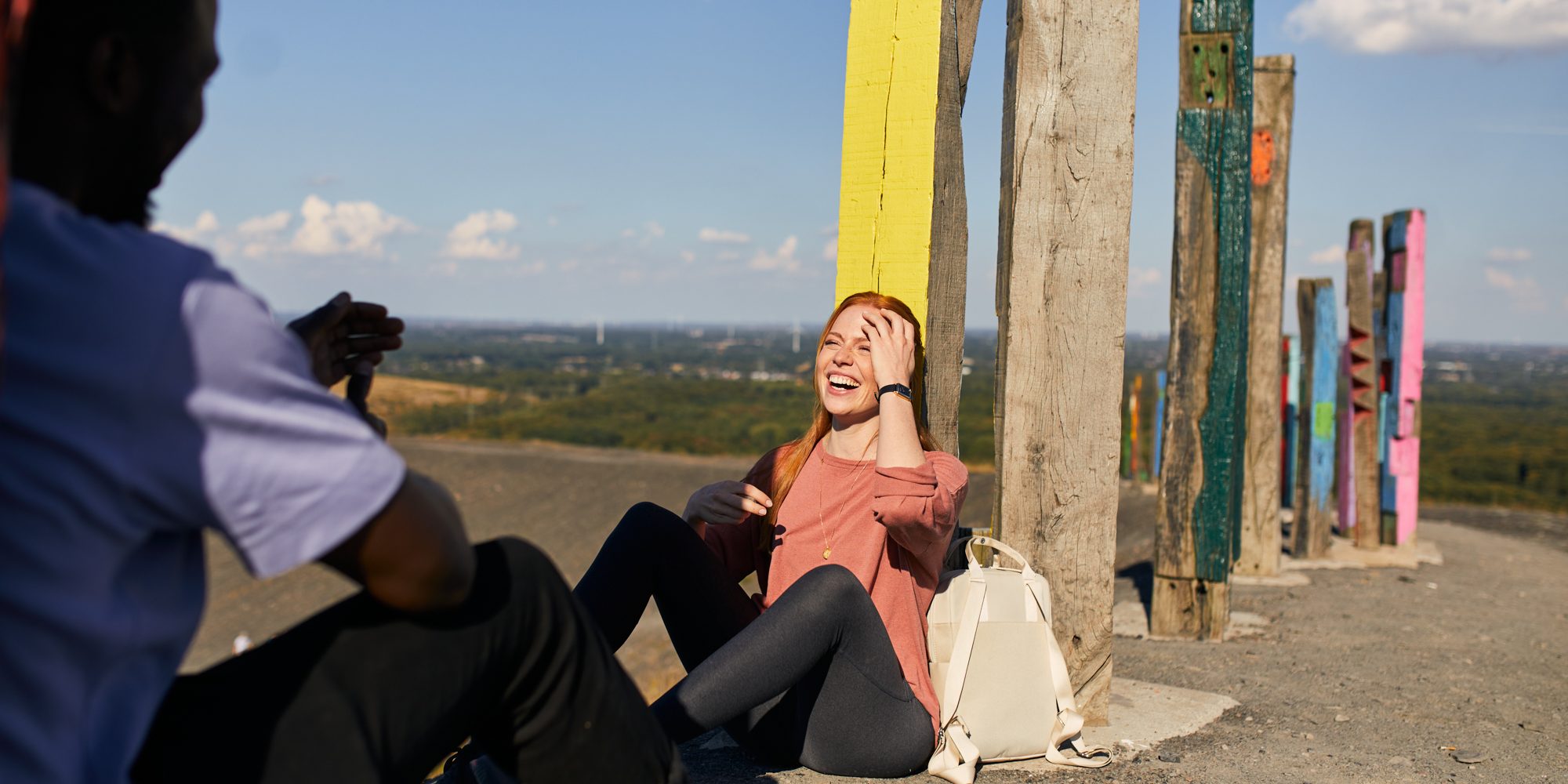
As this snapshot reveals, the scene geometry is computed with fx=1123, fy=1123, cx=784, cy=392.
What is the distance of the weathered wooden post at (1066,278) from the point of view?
304 cm

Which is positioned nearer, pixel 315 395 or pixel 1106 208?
pixel 315 395

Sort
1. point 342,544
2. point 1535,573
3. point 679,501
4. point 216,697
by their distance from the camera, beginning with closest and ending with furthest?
point 342,544 < point 216,697 < point 1535,573 < point 679,501

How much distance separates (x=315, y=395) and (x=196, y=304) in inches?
5.9

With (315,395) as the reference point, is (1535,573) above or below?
below

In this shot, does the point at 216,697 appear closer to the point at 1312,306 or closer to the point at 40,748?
the point at 40,748

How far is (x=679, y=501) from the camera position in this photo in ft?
58.4

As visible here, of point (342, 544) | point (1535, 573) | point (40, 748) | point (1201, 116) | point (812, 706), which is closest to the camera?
point (40, 748)

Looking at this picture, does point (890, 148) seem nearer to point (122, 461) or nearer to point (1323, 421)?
point (122, 461)

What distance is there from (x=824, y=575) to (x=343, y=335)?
108 cm

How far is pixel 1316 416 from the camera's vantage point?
7645 millimetres

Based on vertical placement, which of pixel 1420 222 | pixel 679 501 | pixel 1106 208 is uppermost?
pixel 1420 222

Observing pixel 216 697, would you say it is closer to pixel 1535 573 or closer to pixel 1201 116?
pixel 1201 116

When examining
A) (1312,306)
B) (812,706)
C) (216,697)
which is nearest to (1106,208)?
(812,706)

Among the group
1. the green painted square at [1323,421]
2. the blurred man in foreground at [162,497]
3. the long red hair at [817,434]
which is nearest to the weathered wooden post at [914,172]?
the long red hair at [817,434]
